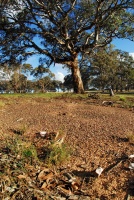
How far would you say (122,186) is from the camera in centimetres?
312

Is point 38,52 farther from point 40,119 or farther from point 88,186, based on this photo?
point 88,186

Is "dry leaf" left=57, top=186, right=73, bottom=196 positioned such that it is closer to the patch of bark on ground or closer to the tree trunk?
the patch of bark on ground

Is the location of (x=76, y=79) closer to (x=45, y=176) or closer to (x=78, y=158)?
(x=78, y=158)

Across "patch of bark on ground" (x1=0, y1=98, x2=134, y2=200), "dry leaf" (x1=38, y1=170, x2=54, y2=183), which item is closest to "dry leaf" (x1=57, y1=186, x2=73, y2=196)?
"patch of bark on ground" (x1=0, y1=98, x2=134, y2=200)

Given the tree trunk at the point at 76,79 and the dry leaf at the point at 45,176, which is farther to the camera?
the tree trunk at the point at 76,79

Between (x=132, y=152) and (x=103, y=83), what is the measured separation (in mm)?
44411

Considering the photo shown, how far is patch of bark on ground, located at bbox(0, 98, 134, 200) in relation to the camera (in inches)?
113

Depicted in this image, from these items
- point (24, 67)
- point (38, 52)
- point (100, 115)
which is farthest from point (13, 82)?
point (100, 115)

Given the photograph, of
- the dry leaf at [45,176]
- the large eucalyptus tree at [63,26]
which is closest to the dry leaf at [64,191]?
the dry leaf at [45,176]

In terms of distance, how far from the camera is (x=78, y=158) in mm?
3908

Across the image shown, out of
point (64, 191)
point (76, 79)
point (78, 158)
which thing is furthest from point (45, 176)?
point (76, 79)

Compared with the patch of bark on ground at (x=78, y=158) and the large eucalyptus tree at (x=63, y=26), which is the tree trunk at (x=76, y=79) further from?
the patch of bark on ground at (x=78, y=158)

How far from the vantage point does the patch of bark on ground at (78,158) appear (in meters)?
2.88

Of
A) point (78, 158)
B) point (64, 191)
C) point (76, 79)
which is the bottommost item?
point (64, 191)
